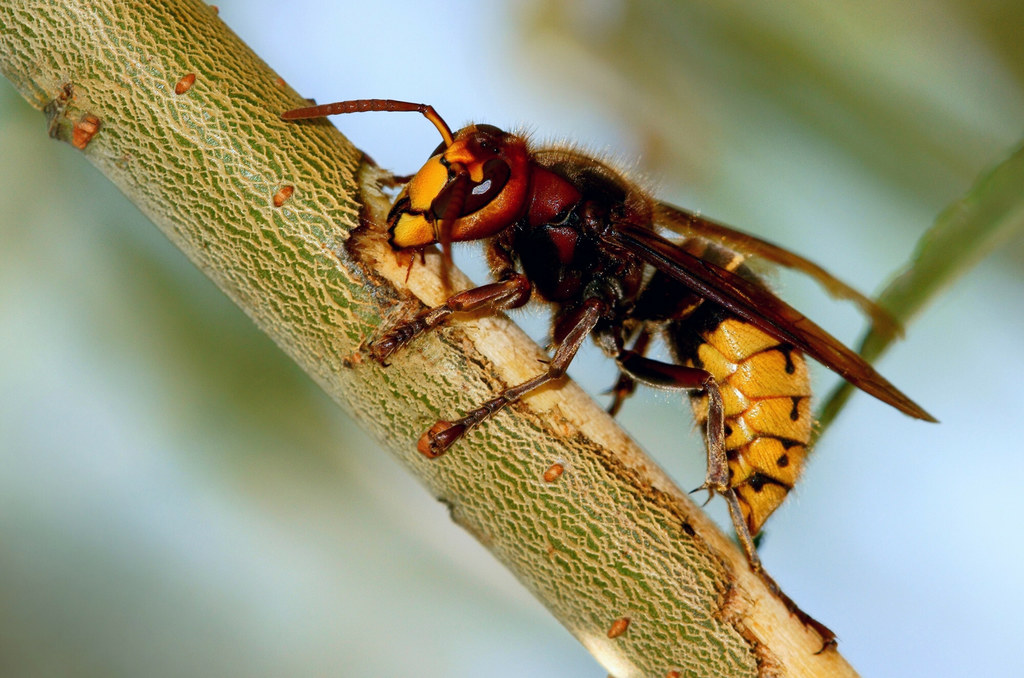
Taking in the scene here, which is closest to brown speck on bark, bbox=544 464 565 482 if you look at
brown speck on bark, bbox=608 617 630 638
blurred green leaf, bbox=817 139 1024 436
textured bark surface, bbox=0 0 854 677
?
textured bark surface, bbox=0 0 854 677

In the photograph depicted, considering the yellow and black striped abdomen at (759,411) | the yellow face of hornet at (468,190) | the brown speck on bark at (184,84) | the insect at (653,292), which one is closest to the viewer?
the brown speck on bark at (184,84)

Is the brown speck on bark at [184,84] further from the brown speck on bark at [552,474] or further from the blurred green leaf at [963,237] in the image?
the blurred green leaf at [963,237]

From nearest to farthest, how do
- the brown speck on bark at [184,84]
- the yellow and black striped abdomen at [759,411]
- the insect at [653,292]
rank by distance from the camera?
the brown speck on bark at [184,84]
the insect at [653,292]
the yellow and black striped abdomen at [759,411]

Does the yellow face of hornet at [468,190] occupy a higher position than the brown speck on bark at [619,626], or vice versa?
the yellow face of hornet at [468,190]

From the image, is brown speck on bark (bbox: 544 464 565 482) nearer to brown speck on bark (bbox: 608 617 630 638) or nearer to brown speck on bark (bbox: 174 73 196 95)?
brown speck on bark (bbox: 608 617 630 638)

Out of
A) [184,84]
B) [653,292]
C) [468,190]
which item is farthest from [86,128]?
[653,292]

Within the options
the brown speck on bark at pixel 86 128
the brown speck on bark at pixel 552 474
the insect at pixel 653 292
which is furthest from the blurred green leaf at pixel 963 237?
the brown speck on bark at pixel 86 128

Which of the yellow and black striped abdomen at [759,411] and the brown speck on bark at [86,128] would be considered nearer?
the brown speck on bark at [86,128]

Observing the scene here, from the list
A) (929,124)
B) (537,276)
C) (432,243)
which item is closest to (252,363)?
(537,276)
